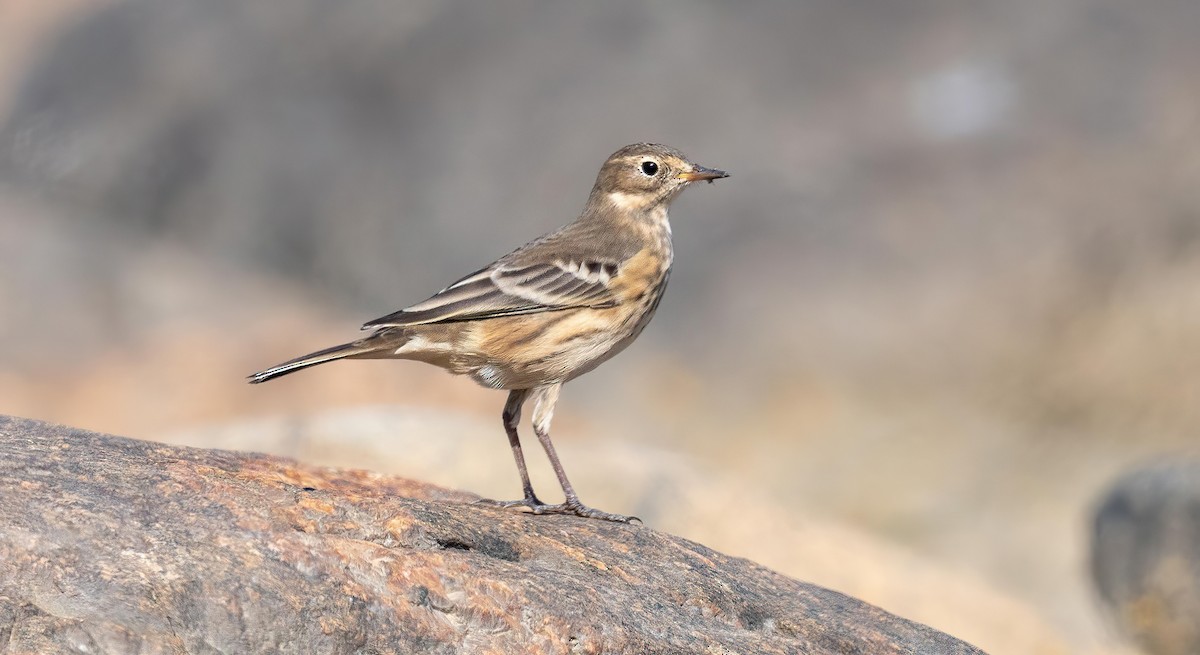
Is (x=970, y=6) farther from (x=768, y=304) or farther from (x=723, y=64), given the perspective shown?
(x=768, y=304)

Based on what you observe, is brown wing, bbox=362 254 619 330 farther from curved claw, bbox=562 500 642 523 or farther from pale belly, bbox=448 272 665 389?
curved claw, bbox=562 500 642 523

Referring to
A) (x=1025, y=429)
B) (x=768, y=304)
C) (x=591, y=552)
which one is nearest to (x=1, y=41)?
(x=768, y=304)

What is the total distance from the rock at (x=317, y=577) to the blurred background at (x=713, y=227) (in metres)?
6.09

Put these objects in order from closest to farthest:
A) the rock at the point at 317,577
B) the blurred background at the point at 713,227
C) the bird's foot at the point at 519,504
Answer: the rock at the point at 317,577
the bird's foot at the point at 519,504
the blurred background at the point at 713,227

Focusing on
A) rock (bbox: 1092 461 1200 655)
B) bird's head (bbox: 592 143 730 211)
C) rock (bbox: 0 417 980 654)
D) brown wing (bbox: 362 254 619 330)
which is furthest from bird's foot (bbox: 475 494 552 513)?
rock (bbox: 1092 461 1200 655)

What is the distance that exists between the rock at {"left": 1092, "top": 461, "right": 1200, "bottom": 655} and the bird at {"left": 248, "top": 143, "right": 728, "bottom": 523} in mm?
5082

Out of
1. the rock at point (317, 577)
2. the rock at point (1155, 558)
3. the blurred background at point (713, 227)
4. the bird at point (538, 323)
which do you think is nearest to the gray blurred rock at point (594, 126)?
the blurred background at point (713, 227)

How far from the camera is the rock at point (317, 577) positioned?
452cm

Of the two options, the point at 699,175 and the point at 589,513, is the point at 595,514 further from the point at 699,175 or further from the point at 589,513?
the point at 699,175

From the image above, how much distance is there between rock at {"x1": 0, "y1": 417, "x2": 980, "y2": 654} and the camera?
452 centimetres

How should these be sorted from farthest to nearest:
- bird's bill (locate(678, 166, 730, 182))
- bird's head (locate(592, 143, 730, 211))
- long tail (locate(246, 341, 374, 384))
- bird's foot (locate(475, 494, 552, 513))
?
bird's head (locate(592, 143, 730, 211)) < bird's bill (locate(678, 166, 730, 182)) < bird's foot (locate(475, 494, 552, 513)) < long tail (locate(246, 341, 374, 384))

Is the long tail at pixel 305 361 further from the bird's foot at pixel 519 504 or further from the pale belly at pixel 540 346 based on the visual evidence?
the bird's foot at pixel 519 504

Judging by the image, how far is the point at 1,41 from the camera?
76.9ft

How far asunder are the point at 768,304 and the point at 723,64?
3416mm
